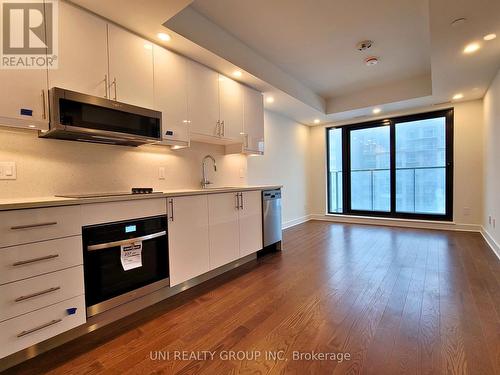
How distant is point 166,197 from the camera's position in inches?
84.4

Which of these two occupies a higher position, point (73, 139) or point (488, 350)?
point (73, 139)

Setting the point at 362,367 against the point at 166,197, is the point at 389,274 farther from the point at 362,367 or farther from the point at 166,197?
the point at 166,197

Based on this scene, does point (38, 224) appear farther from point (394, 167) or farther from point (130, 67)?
point (394, 167)

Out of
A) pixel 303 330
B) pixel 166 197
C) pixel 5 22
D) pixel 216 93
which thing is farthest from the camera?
pixel 216 93

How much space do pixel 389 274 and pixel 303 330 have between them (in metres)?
1.45

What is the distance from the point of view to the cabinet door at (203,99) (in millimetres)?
2723

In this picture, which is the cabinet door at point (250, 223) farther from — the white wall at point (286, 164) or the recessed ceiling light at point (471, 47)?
the recessed ceiling light at point (471, 47)

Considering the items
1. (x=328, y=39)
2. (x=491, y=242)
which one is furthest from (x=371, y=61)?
(x=491, y=242)

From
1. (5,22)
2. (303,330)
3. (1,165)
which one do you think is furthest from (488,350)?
(5,22)

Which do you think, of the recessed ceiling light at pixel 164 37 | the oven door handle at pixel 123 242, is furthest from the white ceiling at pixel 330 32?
the oven door handle at pixel 123 242

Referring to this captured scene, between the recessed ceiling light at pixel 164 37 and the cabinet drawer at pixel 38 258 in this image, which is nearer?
the cabinet drawer at pixel 38 258

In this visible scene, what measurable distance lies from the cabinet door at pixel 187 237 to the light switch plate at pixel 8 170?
1.08 meters

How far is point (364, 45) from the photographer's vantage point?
3.16m

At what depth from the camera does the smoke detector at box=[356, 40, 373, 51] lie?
3.10 metres
